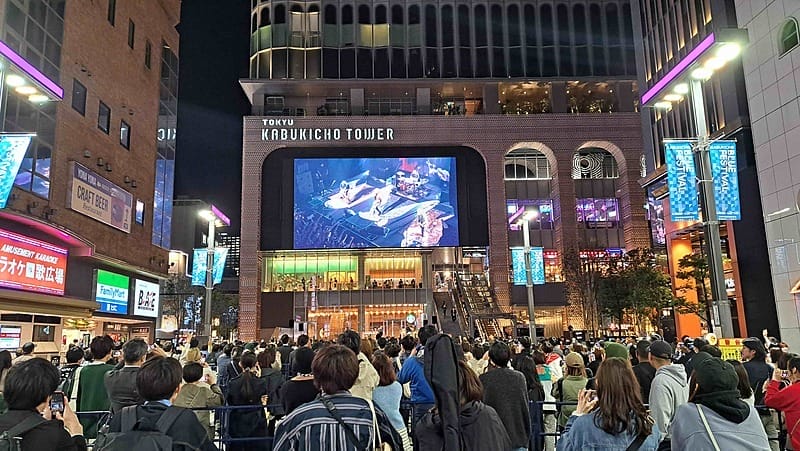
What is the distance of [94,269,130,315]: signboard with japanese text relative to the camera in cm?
2494

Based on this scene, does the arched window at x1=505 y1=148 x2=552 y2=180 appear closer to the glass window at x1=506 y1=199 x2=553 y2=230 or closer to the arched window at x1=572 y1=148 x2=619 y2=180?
the glass window at x1=506 y1=199 x2=553 y2=230

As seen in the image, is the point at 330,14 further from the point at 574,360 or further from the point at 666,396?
the point at 666,396

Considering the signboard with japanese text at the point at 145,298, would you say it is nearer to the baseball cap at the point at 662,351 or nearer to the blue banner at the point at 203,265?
the blue banner at the point at 203,265

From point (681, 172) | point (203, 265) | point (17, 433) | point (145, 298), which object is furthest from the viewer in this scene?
point (145, 298)

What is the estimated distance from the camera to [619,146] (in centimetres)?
4522

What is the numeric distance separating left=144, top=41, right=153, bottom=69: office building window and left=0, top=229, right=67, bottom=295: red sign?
1225cm

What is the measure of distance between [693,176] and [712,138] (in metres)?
13.2

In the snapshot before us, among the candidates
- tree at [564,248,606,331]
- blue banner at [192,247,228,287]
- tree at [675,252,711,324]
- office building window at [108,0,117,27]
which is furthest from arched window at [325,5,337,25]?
tree at [675,252,711,324]

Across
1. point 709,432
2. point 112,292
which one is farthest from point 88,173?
point 709,432

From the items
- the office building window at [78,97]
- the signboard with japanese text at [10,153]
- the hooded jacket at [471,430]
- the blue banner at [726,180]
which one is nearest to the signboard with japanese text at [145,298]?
the office building window at [78,97]

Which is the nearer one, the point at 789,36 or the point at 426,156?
the point at 789,36

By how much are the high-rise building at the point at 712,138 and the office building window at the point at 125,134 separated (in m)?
22.3

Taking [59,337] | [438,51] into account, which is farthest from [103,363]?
[438,51]

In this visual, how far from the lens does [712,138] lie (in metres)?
24.4
